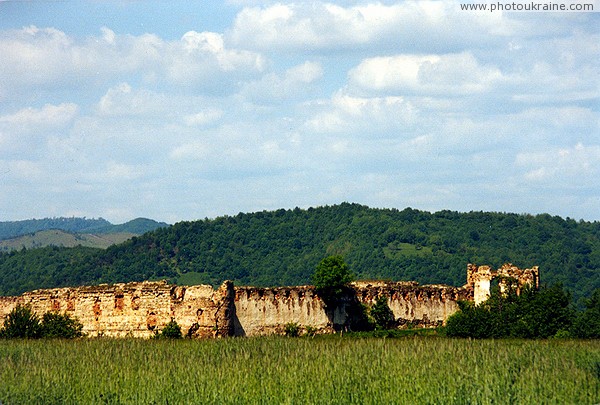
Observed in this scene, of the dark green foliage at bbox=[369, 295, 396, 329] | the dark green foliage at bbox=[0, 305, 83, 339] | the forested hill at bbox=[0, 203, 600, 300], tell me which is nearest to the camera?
the dark green foliage at bbox=[0, 305, 83, 339]

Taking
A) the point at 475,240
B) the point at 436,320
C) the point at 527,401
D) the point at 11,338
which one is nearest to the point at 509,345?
the point at 527,401

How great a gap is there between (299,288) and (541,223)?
90.9 meters

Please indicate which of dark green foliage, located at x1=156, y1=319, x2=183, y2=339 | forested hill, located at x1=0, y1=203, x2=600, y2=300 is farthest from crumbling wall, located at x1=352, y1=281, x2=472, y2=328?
forested hill, located at x1=0, y1=203, x2=600, y2=300

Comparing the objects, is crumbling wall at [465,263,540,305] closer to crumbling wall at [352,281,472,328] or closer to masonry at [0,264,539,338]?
masonry at [0,264,539,338]

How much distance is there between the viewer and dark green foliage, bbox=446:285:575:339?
130 feet

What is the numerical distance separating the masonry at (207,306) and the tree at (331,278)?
0.39 metres

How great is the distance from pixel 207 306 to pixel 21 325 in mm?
6920

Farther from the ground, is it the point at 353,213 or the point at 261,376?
the point at 353,213

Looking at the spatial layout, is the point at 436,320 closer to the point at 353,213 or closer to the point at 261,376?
the point at 261,376

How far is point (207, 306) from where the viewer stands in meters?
38.6

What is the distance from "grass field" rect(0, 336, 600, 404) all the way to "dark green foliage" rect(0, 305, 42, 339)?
19.0 feet

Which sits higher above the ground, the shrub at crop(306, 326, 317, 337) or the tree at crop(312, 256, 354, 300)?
the tree at crop(312, 256, 354, 300)

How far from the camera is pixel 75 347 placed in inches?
1316

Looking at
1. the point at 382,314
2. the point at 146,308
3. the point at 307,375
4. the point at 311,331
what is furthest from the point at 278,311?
the point at 307,375
